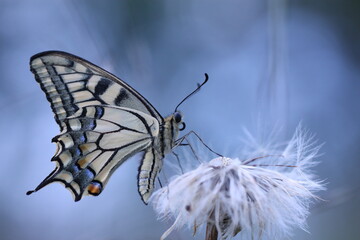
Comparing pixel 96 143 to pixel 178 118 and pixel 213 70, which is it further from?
pixel 213 70

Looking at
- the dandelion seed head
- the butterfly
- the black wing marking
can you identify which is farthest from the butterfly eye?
the dandelion seed head

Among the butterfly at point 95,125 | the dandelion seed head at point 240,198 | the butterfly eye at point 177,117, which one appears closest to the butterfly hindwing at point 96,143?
the butterfly at point 95,125

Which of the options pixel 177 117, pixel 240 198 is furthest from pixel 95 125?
pixel 240 198

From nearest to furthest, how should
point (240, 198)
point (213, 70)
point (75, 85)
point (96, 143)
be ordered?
point (240, 198) < point (75, 85) < point (96, 143) < point (213, 70)

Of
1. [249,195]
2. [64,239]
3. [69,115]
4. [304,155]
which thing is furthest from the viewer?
[64,239]

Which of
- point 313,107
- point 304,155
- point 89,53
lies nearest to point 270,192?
point 304,155

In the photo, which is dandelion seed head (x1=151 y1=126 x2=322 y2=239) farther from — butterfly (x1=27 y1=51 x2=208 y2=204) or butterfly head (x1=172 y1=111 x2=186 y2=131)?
butterfly head (x1=172 y1=111 x2=186 y2=131)

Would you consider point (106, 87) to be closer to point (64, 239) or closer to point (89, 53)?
point (89, 53)

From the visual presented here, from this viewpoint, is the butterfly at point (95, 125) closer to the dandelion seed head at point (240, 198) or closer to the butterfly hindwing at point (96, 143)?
the butterfly hindwing at point (96, 143)
